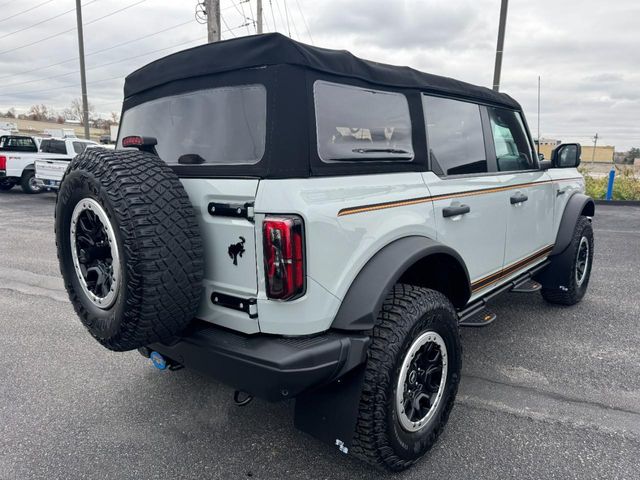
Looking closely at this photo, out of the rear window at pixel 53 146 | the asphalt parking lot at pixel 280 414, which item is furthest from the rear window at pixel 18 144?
the asphalt parking lot at pixel 280 414

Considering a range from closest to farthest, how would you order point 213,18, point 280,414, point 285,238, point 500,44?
point 285,238 < point 280,414 < point 213,18 < point 500,44

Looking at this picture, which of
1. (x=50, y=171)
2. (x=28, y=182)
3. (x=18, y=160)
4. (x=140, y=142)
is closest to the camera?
(x=140, y=142)

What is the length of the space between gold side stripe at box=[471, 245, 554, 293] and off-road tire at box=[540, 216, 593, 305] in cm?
28

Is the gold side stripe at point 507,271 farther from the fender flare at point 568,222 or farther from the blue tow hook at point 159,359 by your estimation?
the blue tow hook at point 159,359

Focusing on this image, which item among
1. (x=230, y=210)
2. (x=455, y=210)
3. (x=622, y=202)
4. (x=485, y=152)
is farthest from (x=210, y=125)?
(x=622, y=202)

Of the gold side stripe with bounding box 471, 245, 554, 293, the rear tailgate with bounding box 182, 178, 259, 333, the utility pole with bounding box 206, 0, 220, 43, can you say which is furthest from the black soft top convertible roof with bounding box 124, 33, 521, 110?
the utility pole with bounding box 206, 0, 220, 43

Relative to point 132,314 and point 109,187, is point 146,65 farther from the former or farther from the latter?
point 132,314

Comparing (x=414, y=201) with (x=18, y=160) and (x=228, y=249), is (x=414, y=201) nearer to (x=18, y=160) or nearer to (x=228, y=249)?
(x=228, y=249)

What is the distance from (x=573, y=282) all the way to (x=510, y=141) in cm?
165

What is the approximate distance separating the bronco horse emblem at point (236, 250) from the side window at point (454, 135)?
1324 millimetres

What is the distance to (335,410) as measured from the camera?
2082 mm

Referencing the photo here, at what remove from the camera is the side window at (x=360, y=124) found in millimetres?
2107

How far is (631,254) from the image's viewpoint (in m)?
6.96

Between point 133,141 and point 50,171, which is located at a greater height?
point 133,141
